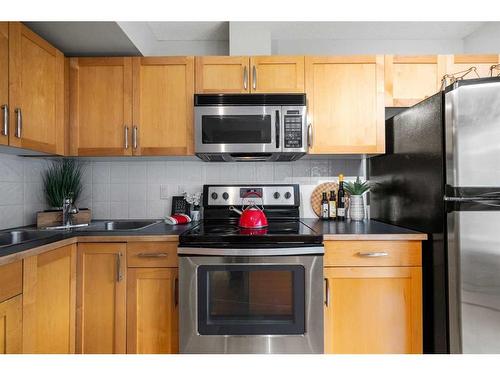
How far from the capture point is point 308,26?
2.39 meters

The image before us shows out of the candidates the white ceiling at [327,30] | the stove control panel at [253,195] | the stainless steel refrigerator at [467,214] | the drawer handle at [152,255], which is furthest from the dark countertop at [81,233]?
the white ceiling at [327,30]

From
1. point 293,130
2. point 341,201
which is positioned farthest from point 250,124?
point 341,201

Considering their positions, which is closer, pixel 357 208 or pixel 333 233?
pixel 333 233

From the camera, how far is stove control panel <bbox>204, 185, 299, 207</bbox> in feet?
7.69

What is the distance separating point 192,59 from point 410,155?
4.84ft

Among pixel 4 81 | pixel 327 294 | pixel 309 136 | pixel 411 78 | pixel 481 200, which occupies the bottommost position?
pixel 327 294

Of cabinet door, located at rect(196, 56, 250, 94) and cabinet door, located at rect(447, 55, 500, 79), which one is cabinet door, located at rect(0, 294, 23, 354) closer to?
cabinet door, located at rect(196, 56, 250, 94)

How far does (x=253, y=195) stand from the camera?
7.68ft

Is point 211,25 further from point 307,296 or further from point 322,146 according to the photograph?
point 307,296

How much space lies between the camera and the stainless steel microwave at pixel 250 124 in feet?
6.50

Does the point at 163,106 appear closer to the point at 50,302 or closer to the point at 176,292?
the point at 176,292

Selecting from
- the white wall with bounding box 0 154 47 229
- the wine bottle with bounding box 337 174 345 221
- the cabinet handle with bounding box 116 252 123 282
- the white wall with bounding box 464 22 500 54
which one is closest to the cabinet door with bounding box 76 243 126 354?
the cabinet handle with bounding box 116 252 123 282

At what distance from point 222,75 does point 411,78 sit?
1.23 metres

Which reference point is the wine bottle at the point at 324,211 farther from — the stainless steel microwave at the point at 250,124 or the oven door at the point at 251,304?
the oven door at the point at 251,304
